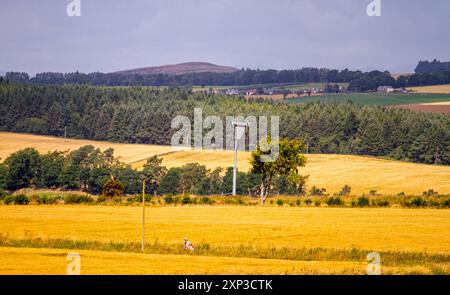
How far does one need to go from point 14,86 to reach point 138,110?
3426 cm

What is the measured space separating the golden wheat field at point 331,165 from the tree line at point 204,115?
24.4 ft

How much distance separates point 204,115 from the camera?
148 meters

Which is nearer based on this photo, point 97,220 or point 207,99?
point 97,220

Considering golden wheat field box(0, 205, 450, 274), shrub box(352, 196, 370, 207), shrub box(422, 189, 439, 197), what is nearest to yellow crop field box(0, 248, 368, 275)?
golden wheat field box(0, 205, 450, 274)

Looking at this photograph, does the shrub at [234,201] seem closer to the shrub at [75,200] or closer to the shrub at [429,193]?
the shrub at [75,200]

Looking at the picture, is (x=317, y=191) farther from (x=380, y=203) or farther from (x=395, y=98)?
(x=395, y=98)

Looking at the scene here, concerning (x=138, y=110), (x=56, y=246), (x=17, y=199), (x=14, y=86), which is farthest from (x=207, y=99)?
(x=56, y=246)

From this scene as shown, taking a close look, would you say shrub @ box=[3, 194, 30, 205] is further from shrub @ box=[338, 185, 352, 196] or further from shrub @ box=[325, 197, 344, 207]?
shrub @ box=[338, 185, 352, 196]

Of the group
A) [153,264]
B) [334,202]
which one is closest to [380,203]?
[334,202]

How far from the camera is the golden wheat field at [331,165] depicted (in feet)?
309

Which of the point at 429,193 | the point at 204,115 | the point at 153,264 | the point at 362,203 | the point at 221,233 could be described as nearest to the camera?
the point at 153,264

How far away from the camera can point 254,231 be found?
1891 inches

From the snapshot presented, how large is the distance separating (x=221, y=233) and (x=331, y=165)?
6548cm
